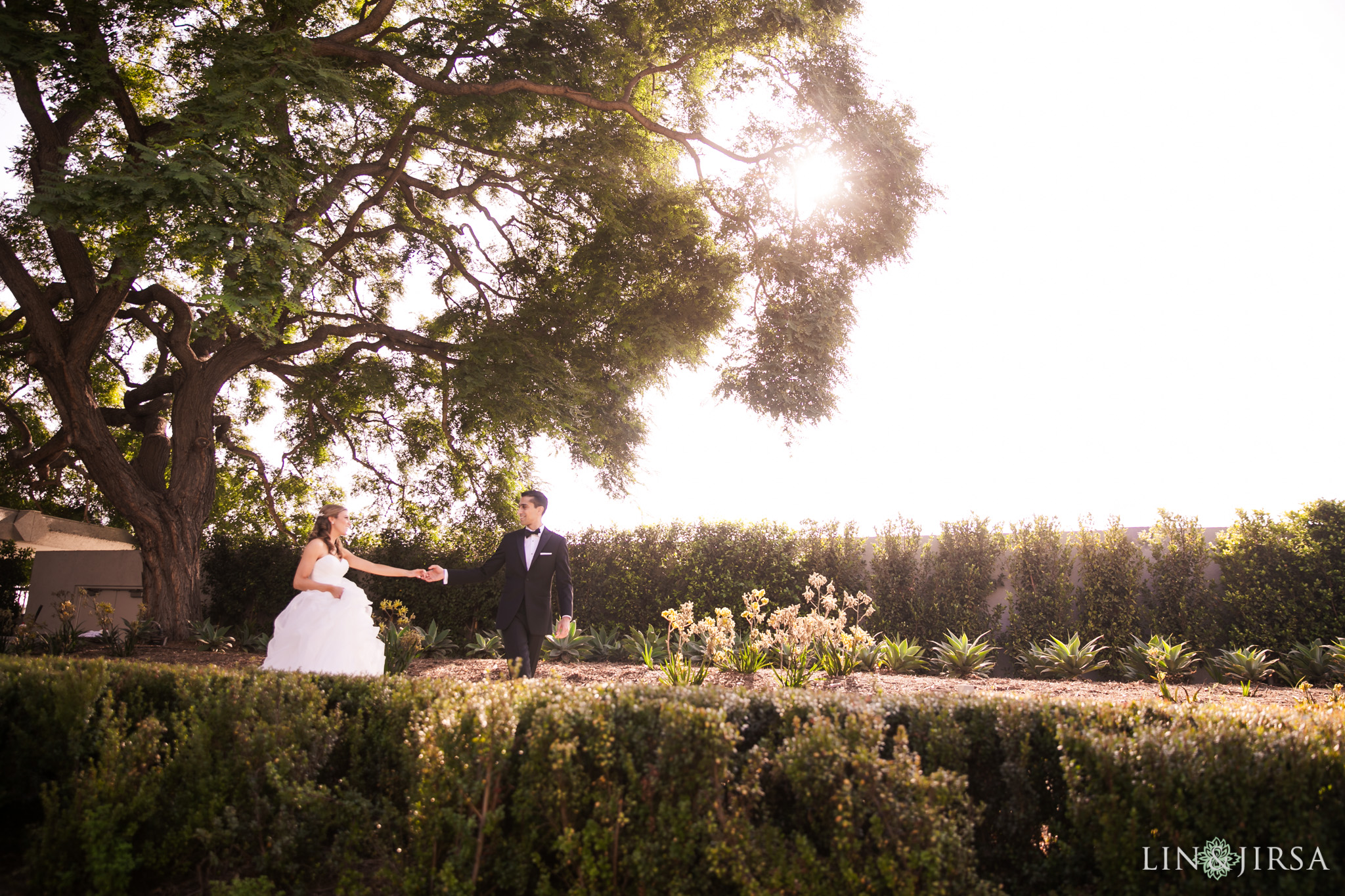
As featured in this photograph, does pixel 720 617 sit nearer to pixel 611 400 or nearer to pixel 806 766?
pixel 806 766

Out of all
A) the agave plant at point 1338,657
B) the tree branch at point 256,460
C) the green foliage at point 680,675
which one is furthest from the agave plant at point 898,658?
the tree branch at point 256,460

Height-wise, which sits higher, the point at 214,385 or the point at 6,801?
the point at 214,385

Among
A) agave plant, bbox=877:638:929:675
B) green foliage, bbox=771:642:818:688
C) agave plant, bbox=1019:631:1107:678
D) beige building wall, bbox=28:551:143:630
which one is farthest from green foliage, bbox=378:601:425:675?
beige building wall, bbox=28:551:143:630

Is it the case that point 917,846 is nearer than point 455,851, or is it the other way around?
point 917,846

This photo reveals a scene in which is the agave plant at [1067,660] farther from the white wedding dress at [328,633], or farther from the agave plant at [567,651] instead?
the white wedding dress at [328,633]

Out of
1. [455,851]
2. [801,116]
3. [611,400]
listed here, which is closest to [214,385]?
[611,400]

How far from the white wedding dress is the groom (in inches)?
29.1

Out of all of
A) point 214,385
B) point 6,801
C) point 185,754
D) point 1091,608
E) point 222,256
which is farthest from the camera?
point 214,385

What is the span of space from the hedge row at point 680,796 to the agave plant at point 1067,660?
536 cm

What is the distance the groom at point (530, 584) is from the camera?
6508 millimetres

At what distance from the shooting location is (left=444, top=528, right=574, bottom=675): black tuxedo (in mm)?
6508

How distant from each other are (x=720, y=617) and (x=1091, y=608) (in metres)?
6.43

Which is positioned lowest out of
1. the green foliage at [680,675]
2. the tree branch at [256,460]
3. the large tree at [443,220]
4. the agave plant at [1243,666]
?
the green foliage at [680,675]

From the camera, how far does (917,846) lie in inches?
106
